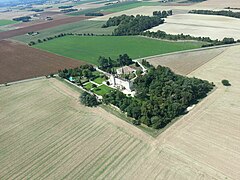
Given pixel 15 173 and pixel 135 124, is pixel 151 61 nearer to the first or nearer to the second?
pixel 135 124

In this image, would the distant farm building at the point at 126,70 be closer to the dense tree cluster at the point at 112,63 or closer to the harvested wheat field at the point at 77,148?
the dense tree cluster at the point at 112,63

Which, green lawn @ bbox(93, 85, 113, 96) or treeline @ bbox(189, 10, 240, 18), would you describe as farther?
treeline @ bbox(189, 10, 240, 18)

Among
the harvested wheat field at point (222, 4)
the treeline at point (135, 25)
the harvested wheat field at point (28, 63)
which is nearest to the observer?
the harvested wheat field at point (28, 63)

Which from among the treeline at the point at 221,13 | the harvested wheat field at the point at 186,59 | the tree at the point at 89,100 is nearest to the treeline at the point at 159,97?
the tree at the point at 89,100

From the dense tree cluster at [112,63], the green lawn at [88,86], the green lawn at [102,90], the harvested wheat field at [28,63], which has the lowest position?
the green lawn at [102,90]

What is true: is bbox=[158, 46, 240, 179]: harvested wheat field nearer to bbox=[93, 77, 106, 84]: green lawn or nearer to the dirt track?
bbox=[93, 77, 106, 84]: green lawn

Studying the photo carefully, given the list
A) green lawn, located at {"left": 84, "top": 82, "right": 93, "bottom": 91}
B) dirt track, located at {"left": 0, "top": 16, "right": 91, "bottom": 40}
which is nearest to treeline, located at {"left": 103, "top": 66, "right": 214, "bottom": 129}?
green lawn, located at {"left": 84, "top": 82, "right": 93, "bottom": 91}

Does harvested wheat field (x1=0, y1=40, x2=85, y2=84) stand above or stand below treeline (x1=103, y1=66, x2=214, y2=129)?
below

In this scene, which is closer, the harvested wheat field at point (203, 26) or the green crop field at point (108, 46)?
the green crop field at point (108, 46)
